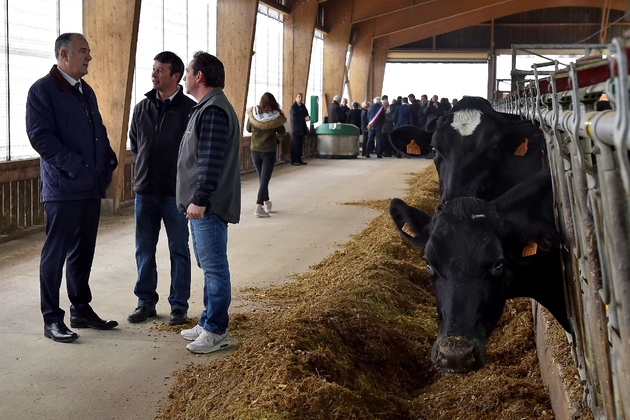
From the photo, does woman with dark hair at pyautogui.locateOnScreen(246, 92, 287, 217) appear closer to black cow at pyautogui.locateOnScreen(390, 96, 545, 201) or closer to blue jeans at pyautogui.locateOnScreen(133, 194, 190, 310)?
black cow at pyautogui.locateOnScreen(390, 96, 545, 201)

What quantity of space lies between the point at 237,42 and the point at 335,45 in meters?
10.8

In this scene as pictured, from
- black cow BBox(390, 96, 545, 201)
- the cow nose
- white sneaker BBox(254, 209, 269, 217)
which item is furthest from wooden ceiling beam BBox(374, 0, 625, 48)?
the cow nose

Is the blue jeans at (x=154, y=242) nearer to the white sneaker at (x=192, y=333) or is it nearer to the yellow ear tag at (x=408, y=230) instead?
the white sneaker at (x=192, y=333)

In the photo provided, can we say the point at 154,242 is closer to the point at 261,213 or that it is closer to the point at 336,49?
the point at 261,213

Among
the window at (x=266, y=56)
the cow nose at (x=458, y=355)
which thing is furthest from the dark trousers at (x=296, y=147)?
the cow nose at (x=458, y=355)

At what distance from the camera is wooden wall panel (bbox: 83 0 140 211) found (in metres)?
10.0

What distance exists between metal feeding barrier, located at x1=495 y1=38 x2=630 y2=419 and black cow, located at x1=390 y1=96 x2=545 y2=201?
1534mm

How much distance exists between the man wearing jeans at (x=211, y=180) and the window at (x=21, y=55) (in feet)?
15.6

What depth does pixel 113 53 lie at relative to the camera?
398 inches

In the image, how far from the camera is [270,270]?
24.0 feet

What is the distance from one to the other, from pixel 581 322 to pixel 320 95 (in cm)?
2412

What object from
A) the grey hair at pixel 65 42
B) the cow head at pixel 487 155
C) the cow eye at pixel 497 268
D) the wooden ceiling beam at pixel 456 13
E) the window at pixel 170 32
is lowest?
the cow eye at pixel 497 268

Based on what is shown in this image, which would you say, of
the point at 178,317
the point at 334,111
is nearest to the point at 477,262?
the point at 178,317

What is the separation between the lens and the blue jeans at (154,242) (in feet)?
17.9
